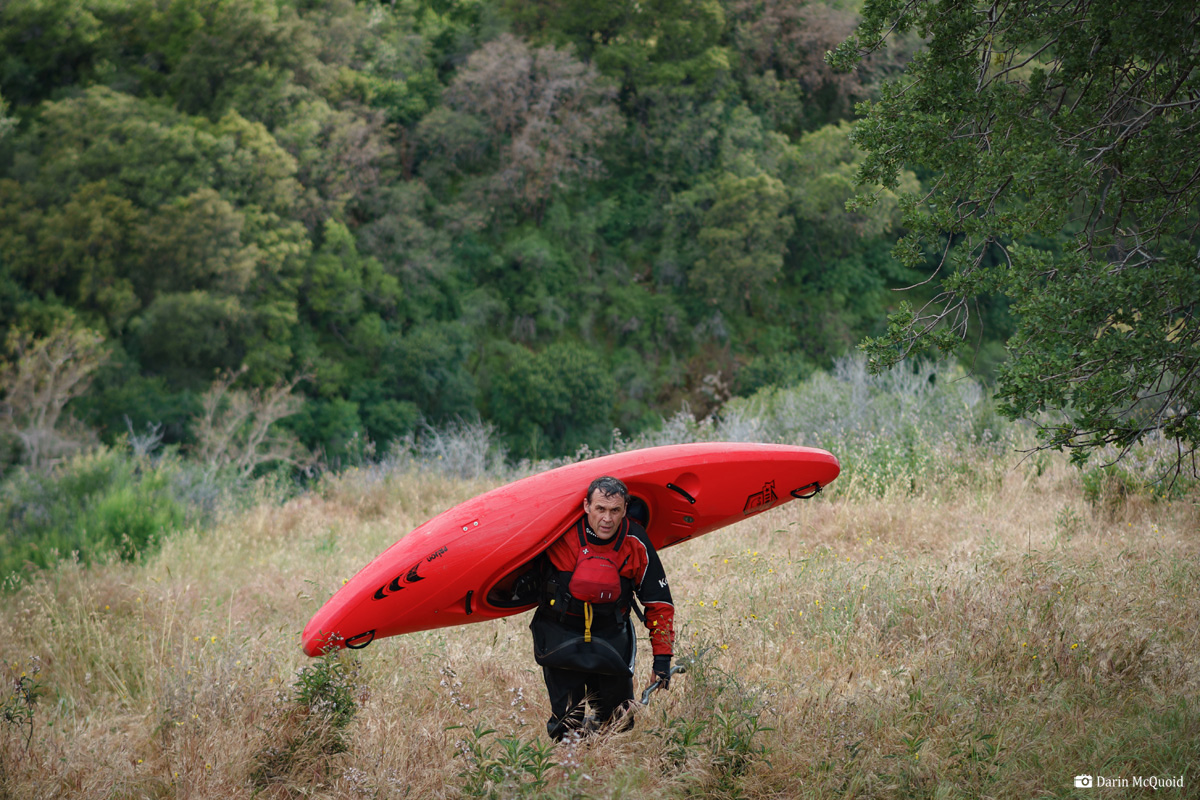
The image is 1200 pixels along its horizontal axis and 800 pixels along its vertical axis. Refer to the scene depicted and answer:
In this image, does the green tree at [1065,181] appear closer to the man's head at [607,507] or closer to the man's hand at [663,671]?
the man's head at [607,507]

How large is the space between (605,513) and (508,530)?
2.17 feet

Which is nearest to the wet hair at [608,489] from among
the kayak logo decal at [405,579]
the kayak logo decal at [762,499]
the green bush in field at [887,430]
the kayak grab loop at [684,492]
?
the kayak grab loop at [684,492]

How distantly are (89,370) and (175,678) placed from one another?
19.0 m

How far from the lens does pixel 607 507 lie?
3.21 meters

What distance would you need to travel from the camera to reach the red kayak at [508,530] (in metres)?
3.70

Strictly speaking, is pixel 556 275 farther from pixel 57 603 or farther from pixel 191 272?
pixel 57 603

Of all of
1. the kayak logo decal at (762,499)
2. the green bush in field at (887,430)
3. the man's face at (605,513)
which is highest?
the man's face at (605,513)

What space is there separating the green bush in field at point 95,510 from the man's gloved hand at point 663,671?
6075 mm

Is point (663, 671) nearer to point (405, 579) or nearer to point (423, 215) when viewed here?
point (405, 579)

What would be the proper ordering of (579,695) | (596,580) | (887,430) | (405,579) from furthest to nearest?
(887,430) → (405,579) → (579,695) → (596,580)

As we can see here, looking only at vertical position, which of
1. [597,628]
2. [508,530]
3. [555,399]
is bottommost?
[555,399]

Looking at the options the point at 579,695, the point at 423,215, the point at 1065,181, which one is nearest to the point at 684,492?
the point at 579,695

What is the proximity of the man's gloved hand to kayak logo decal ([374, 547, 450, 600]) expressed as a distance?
113 cm

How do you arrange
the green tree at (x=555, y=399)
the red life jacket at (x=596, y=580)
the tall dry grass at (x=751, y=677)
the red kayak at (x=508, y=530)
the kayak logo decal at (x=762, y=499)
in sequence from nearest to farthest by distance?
the red life jacket at (x=596, y=580), the tall dry grass at (x=751, y=677), the red kayak at (x=508, y=530), the kayak logo decal at (x=762, y=499), the green tree at (x=555, y=399)
